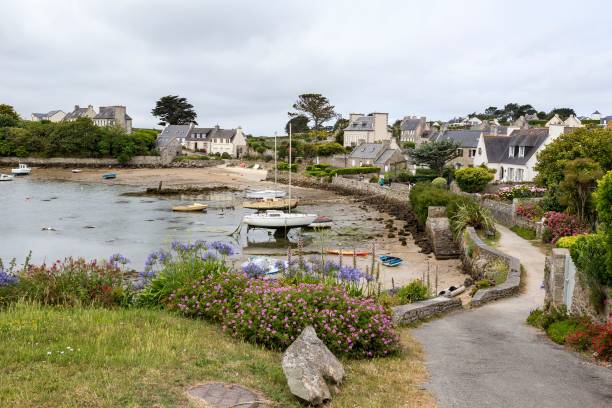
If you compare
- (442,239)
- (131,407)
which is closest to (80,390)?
Result: (131,407)

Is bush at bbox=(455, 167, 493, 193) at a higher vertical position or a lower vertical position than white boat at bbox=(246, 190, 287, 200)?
higher

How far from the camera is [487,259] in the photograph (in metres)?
23.8

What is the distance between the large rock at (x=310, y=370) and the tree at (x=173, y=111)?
126965mm

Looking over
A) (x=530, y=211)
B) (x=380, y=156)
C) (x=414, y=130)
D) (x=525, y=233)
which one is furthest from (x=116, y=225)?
(x=414, y=130)

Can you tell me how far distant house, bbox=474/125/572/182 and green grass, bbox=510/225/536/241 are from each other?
1820cm

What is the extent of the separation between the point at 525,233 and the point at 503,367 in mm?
22086

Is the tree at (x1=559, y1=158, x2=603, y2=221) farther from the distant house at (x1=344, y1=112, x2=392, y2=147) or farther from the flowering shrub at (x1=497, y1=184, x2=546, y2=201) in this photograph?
the distant house at (x1=344, y1=112, x2=392, y2=147)

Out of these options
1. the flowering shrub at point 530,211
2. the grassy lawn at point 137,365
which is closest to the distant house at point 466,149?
the flowering shrub at point 530,211

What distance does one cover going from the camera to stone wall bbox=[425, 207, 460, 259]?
31594mm

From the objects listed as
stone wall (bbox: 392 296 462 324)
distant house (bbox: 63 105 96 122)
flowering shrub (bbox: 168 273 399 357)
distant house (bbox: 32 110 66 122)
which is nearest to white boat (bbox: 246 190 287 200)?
stone wall (bbox: 392 296 462 324)

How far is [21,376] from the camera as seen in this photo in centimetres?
723

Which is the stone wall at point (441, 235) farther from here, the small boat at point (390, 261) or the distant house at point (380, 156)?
the distant house at point (380, 156)

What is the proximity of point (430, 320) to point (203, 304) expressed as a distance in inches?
243

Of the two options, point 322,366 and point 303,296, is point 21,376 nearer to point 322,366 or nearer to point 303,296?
point 322,366
